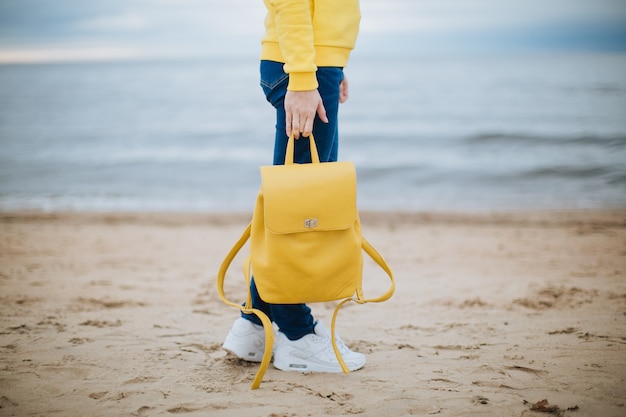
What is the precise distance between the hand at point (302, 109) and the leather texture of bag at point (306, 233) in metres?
0.07

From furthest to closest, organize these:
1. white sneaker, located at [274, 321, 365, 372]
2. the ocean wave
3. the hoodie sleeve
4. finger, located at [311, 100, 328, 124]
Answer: the ocean wave → white sneaker, located at [274, 321, 365, 372] → finger, located at [311, 100, 328, 124] → the hoodie sleeve

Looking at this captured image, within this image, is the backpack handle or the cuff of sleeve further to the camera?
the backpack handle

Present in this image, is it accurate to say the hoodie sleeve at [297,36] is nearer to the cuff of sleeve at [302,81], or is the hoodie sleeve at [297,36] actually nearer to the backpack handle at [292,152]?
the cuff of sleeve at [302,81]

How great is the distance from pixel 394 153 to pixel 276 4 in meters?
10.6

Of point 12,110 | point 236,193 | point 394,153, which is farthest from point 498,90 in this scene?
point 12,110

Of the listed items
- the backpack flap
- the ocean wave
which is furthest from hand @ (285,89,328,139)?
the ocean wave

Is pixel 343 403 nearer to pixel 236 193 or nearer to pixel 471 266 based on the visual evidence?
pixel 471 266

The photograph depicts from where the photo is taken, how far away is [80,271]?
4273 mm

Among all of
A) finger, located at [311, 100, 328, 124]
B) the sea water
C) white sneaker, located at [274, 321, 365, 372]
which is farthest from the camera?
the sea water

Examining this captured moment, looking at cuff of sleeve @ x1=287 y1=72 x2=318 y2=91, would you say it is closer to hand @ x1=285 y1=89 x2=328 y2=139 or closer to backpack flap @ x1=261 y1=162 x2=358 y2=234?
hand @ x1=285 y1=89 x2=328 y2=139

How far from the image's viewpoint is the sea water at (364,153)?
8.35 meters

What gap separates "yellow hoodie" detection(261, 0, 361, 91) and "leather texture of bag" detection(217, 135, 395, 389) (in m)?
0.31

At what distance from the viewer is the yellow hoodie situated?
1.95m

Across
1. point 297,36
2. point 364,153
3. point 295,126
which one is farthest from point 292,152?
point 364,153
